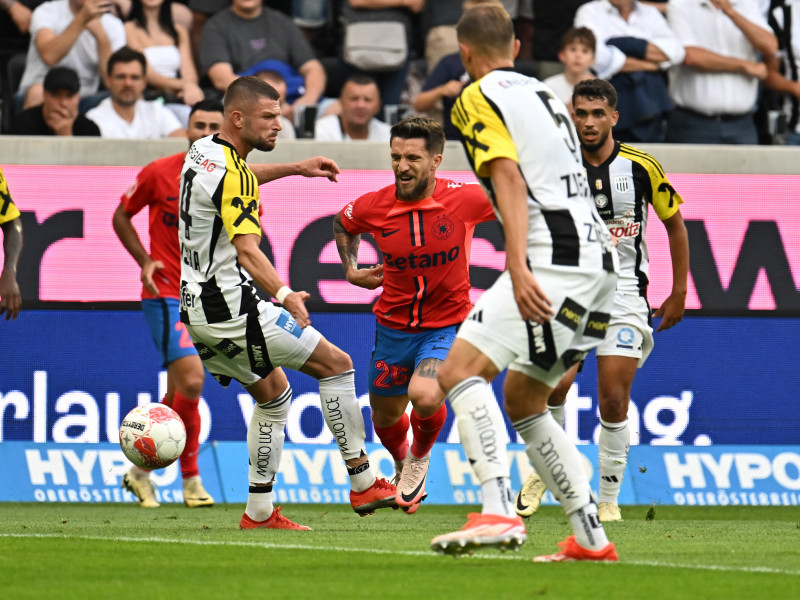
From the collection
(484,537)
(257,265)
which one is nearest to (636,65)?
(257,265)

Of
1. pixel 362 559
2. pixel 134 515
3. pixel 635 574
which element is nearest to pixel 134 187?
pixel 134 515

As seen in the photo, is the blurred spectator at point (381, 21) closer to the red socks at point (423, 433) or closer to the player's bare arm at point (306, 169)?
the player's bare arm at point (306, 169)

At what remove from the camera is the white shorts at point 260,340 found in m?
7.14

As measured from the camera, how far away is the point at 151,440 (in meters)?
7.90

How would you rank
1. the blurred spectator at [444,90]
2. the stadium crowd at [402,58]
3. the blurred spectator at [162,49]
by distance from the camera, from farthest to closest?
the blurred spectator at [162,49], the stadium crowd at [402,58], the blurred spectator at [444,90]

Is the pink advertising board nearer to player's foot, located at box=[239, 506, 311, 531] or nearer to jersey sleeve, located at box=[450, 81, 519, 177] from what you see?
player's foot, located at box=[239, 506, 311, 531]

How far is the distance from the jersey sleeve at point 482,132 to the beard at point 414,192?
2561 mm

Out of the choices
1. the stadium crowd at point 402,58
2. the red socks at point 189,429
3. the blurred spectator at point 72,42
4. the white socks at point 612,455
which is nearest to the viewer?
the white socks at point 612,455

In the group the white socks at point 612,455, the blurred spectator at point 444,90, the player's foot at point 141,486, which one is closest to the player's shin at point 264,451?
the white socks at point 612,455

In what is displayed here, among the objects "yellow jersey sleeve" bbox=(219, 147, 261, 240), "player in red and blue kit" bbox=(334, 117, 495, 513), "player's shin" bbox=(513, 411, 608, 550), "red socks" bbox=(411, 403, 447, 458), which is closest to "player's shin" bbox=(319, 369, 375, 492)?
"player in red and blue kit" bbox=(334, 117, 495, 513)

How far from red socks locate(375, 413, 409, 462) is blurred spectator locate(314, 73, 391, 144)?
466 centimetres

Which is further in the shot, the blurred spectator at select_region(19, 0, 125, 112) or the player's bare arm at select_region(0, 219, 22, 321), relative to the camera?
the blurred spectator at select_region(19, 0, 125, 112)

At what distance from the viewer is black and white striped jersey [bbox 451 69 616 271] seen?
17.1 ft

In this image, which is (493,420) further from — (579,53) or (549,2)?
(549,2)
